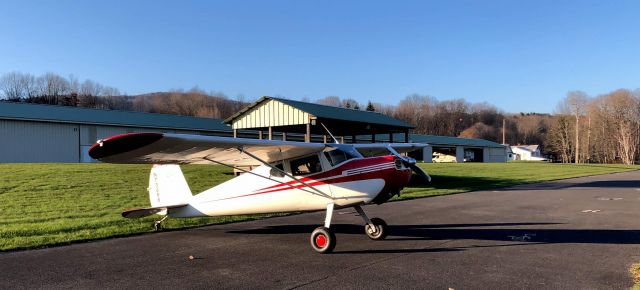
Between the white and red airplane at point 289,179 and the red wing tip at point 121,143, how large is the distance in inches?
27.0

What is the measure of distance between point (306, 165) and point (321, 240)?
63.6 inches

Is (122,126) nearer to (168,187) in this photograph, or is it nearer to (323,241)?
(168,187)

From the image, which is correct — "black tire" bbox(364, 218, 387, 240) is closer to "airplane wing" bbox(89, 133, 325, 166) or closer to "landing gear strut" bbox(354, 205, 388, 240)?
"landing gear strut" bbox(354, 205, 388, 240)

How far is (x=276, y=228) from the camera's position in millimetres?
10562

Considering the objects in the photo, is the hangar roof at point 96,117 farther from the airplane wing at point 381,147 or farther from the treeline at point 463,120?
the treeline at point 463,120

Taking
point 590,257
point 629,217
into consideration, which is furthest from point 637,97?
point 590,257

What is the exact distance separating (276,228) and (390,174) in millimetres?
3641

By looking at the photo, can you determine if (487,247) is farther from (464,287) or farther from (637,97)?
(637,97)

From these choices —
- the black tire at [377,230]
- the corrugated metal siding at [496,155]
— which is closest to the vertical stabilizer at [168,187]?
the black tire at [377,230]

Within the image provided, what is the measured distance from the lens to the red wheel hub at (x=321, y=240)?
7.76 meters

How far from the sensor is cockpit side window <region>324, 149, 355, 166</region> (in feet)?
28.2

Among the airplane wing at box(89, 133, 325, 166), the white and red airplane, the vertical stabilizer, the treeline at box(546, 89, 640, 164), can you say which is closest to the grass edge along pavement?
the white and red airplane

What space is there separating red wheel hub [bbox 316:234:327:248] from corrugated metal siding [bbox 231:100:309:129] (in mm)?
13348

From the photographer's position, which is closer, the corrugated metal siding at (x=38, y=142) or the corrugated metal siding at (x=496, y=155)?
the corrugated metal siding at (x=38, y=142)
